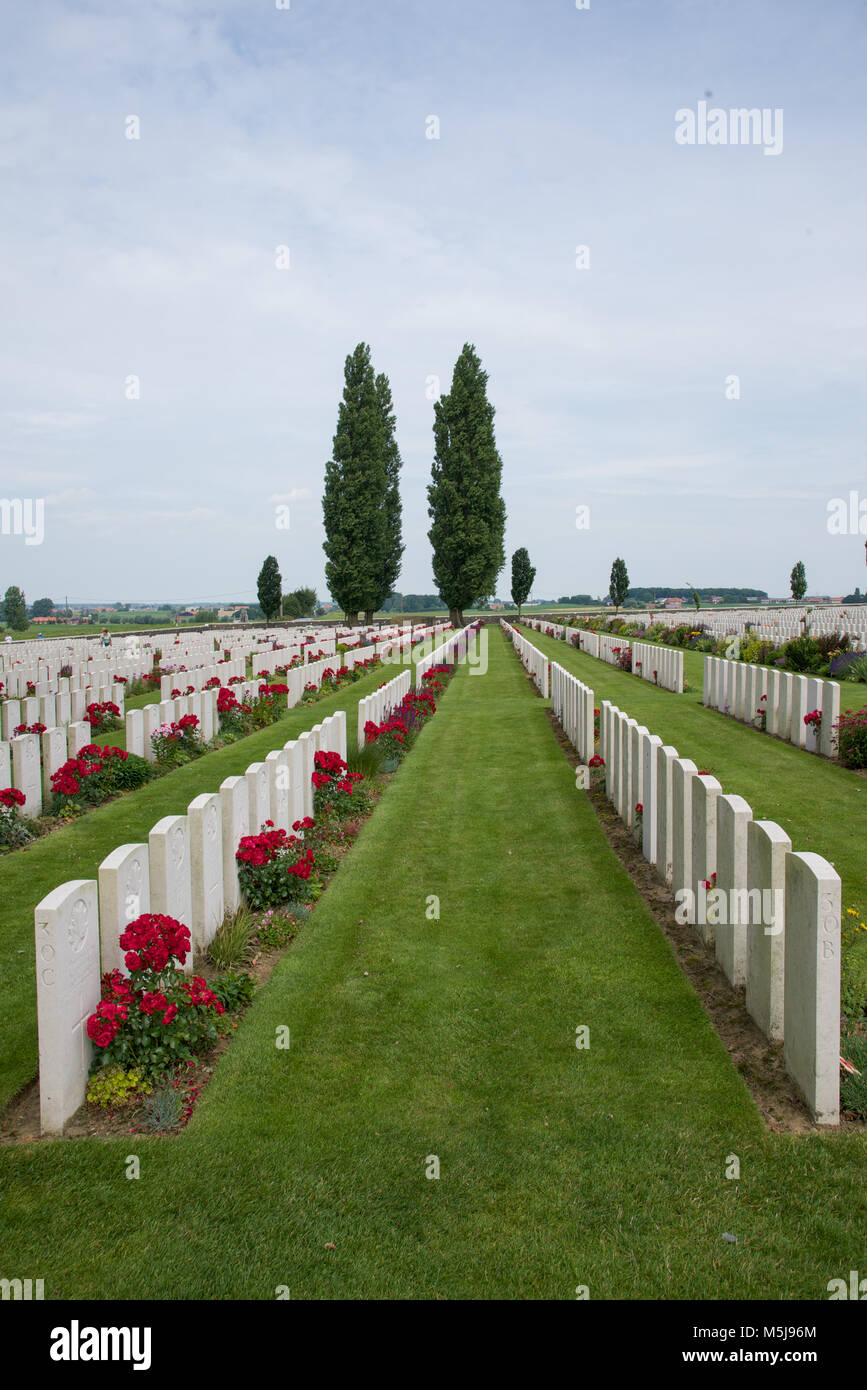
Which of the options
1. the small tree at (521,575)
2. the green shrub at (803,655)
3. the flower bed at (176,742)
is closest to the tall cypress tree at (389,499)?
the small tree at (521,575)

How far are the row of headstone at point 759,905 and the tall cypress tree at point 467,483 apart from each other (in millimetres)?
48963

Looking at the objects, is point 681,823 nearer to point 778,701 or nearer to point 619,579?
point 778,701

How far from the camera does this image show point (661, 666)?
21000mm

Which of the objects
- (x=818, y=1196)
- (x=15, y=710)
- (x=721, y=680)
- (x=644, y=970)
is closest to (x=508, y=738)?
(x=721, y=680)

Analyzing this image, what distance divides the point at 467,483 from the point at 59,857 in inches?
1950

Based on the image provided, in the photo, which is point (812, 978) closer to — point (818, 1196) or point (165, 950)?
point (818, 1196)

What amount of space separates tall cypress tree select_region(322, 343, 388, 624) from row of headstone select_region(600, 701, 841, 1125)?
49.0m

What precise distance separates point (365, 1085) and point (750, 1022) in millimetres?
2043

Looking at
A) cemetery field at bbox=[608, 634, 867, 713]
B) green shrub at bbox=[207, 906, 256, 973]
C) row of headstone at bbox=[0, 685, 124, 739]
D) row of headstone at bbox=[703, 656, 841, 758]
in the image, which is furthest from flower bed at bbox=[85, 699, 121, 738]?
cemetery field at bbox=[608, 634, 867, 713]

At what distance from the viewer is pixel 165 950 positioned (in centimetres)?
404

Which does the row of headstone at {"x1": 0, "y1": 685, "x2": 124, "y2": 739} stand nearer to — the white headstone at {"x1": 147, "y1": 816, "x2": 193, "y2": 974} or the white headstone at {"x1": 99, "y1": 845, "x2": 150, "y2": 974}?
the white headstone at {"x1": 147, "y1": 816, "x2": 193, "y2": 974}

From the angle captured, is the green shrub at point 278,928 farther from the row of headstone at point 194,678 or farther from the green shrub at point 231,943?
the row of headstone at point 194,678

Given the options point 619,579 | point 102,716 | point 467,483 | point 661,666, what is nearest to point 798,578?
point 619,579

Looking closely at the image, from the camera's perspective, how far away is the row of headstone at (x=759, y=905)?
357cm
